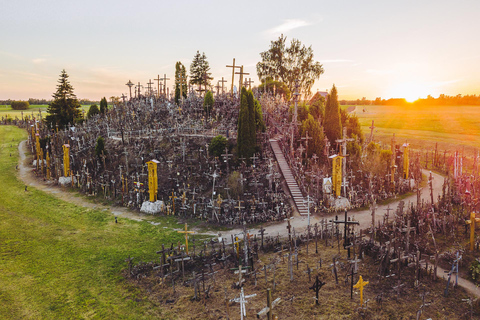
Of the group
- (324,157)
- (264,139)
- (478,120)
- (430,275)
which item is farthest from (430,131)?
(430,275)

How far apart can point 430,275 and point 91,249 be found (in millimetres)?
15819

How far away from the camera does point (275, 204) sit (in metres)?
20.1

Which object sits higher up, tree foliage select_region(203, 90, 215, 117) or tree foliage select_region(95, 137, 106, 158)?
tree foliage select_region(203, 90, 215, 117)

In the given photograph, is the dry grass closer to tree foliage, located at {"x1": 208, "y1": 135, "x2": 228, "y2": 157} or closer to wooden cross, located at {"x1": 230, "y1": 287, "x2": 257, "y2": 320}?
wooden cross, located at {"x1": 230, "y1": 287, "x2": 257, "y2": 320}

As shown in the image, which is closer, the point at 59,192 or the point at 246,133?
the point at 246,133

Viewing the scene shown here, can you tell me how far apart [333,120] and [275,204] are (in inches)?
478

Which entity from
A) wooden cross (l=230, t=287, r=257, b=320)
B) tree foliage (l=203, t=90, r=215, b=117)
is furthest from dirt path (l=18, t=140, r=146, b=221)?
tree foliage (l=203, t=90, r=215, b=117)

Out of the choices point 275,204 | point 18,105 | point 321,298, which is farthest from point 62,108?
point 18,105

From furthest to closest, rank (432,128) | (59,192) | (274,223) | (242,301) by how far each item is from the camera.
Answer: (432,128) → (59,192) → (274,223) → (242,301)

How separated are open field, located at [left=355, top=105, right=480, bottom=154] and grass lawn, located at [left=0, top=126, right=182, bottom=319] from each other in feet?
135

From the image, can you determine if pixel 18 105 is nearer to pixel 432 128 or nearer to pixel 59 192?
pixel 59 192

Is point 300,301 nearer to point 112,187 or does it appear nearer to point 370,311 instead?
point 370,311

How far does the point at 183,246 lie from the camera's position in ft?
48.6

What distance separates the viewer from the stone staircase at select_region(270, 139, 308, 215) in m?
20.5
